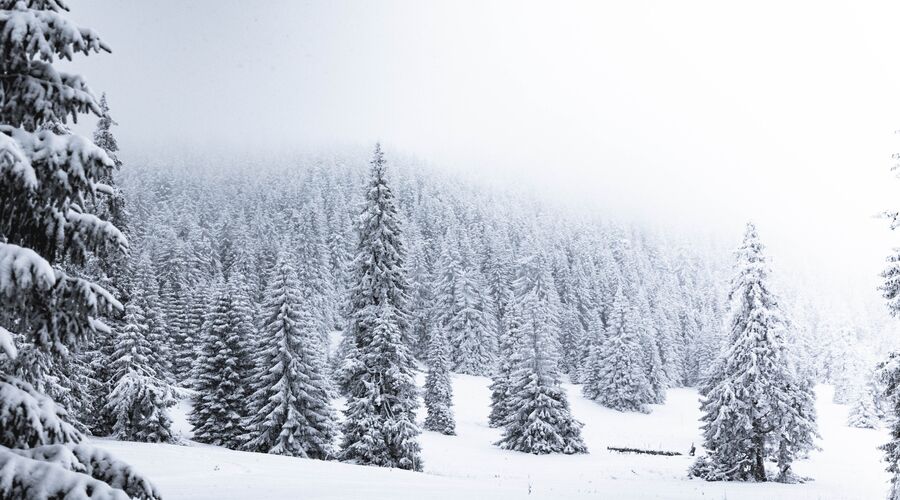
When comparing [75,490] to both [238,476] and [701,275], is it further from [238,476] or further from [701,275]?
[701,275]

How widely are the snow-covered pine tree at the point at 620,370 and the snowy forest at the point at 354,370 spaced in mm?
272

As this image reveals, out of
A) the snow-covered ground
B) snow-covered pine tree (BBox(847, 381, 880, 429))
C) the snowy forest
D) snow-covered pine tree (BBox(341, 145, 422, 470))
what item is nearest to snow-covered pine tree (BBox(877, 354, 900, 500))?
the snowy forest

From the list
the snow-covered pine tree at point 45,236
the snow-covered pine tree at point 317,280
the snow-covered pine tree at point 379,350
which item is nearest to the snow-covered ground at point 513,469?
the snow-covered pine tree at point 379,350

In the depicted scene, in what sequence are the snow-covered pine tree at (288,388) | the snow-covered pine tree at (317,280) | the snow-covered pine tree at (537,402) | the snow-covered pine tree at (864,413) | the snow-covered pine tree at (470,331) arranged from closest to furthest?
the snow-covered pine tree at (288,388), the snow-covered pine tree at (537,402), the snow-covered pine tree at (864,413), the snow-covered pine tree at (317,280), the snow-covered pine tree at (470,331)

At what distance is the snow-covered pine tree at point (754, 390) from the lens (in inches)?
1109

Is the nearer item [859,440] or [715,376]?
[715,376]

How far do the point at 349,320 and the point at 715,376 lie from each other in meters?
19.3

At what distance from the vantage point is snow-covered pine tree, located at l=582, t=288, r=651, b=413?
232 feet

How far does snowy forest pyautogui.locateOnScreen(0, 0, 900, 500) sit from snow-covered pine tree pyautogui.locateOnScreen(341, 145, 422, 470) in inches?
4.2

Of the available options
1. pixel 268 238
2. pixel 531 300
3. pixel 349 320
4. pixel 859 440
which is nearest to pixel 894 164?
pixel 349 320

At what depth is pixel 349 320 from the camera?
29.1 meters

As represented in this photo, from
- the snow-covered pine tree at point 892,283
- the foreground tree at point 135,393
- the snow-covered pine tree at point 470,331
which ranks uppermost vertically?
the snow-covered pine tree at point 470,331

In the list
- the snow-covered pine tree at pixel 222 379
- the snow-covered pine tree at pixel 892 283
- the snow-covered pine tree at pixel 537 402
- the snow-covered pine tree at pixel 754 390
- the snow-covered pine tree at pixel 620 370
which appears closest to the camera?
the snow-covered pine tree at pixel 892 283

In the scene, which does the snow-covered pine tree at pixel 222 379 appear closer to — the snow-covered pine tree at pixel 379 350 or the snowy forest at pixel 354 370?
the snowy forest at pixel 354 370
